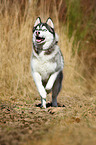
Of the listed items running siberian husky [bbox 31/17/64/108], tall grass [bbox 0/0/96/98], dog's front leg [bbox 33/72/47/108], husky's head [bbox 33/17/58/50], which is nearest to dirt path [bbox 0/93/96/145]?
dog's front leg [bbox 33/72/47/108]

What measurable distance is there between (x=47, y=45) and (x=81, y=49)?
359 cm

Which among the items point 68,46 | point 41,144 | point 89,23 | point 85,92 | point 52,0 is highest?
point 52,0

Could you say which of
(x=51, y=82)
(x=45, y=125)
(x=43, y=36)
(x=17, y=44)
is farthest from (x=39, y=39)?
(x=17, y=44)

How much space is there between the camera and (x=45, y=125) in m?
2.87

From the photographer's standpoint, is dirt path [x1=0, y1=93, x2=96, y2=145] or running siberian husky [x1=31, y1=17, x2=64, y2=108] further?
running siberian husky [x1=31, y1=17, x2=64, y2=108]

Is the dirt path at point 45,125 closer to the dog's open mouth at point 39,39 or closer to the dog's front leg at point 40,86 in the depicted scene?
the dog's front leg at point 40,86

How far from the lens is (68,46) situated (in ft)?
19.4

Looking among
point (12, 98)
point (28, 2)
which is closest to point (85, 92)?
point (12, 98)

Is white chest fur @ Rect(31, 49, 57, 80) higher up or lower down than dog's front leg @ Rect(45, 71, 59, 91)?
higher up

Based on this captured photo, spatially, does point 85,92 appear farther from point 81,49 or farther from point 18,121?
point 18,121

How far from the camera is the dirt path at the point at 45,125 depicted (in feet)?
6.16

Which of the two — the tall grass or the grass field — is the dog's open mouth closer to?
the grass field

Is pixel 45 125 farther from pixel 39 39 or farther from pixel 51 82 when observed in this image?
pixel 39 39

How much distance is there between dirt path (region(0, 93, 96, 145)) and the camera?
6.16 feet
